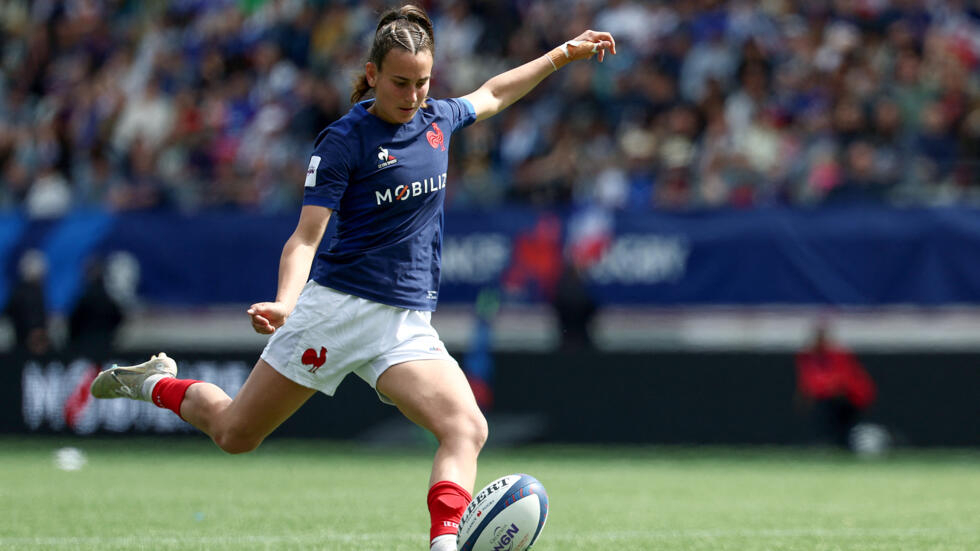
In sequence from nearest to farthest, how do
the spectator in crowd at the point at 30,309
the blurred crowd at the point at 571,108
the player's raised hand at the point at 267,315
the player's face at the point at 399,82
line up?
the player's raised hand at the point at 267,315, the player's face at the point at 399,82, the blurred crowd at the point at 571,108, the spectator in crowd at the point at 30,309

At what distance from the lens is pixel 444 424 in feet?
17.1

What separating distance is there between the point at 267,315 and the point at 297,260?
33 cm

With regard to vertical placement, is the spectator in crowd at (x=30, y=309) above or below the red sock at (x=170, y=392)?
below

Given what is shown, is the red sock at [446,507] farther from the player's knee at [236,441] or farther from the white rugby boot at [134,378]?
the white rugby boot at [134,378]

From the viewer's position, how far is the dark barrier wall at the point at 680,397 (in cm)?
1423

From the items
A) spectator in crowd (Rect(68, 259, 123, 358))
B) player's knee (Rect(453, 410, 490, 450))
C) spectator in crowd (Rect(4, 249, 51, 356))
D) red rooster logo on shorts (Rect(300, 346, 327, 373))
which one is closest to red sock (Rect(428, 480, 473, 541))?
player's knee (Rect(453, 410, 490, 450))

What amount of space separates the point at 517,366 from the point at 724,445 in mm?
2404

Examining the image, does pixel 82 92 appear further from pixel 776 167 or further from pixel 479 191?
pixel 776 167

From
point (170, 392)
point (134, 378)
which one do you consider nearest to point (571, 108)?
point (134, 378)

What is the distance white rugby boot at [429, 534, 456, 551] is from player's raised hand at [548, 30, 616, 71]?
7.43 feet

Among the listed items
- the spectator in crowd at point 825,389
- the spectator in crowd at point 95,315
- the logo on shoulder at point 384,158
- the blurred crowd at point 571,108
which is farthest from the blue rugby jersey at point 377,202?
the spectator in crowd at point 95,315

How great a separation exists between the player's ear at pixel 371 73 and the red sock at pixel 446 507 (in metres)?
1.60

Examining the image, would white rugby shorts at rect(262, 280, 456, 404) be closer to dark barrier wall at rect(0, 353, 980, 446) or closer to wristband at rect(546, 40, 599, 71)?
wristband at rect(546, 40, 599, 71)

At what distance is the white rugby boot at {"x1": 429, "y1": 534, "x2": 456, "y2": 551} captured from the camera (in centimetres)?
504
